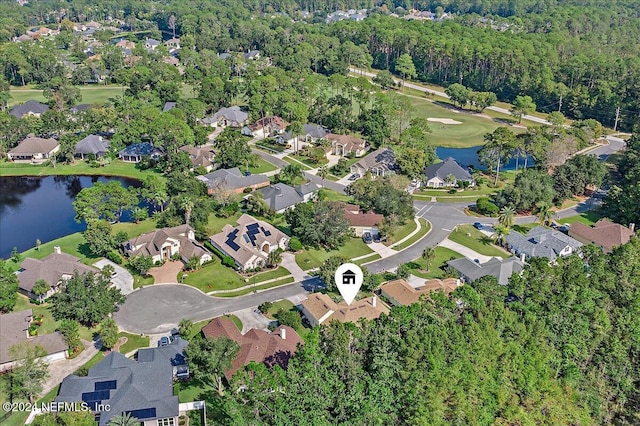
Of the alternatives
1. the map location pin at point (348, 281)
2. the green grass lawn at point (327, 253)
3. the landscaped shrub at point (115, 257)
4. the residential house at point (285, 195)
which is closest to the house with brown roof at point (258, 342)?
the map location pin at point (348, 281)

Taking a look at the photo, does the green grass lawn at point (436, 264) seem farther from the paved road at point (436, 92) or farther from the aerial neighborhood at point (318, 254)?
the paved road at point (436, 92)

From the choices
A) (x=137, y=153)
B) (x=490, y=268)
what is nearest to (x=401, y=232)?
(x=490, y=268)

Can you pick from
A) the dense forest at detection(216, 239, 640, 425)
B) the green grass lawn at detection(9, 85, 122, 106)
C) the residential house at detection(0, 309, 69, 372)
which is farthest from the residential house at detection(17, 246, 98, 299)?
the green grass lawn at detection(9, 85, 122, 106)

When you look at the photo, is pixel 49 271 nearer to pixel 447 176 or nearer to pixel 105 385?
pixel 105 385

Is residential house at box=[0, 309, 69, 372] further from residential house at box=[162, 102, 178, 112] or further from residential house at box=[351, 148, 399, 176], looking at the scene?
residential house at box=[162, 102, 178, 112]

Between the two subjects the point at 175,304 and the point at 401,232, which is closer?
the point at 175,304

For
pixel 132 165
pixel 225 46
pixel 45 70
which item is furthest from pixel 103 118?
pixel 225 46
